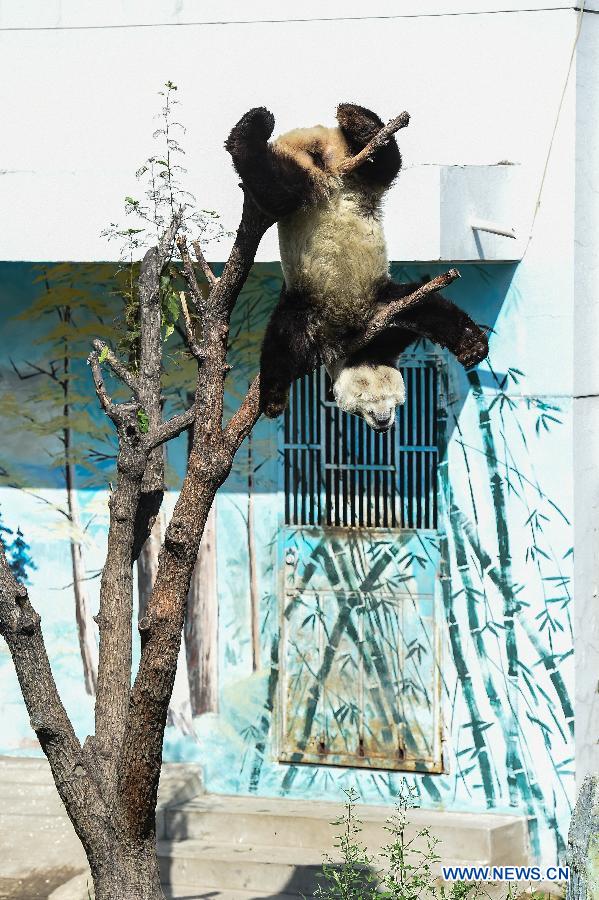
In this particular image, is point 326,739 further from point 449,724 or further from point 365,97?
point 365,97

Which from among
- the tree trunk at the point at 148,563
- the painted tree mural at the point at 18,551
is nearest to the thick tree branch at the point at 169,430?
the tree trunk at the point at 148,563

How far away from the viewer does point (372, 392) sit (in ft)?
18.8

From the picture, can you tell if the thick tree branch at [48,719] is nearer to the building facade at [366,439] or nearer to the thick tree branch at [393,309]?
the thick tree branch at [393,309]

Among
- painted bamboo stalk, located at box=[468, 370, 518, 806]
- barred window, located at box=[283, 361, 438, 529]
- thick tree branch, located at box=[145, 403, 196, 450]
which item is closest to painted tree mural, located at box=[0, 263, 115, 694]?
barred window, located at box=[283, 361, 438, 529]

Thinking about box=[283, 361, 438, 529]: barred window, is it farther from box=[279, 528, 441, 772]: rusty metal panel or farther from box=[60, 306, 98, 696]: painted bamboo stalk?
box=[60, 306, 98, 696]: painted bamboo stalk

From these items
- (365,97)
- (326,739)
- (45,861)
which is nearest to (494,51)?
(365,97)

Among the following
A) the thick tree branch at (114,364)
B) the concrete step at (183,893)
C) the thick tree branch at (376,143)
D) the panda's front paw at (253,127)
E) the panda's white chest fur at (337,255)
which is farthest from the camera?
the concrete step at (183,893)

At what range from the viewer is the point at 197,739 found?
29.7ft

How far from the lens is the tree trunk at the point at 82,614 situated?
30.4 feet

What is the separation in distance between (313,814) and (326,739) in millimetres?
544

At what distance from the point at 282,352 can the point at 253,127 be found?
1.05m

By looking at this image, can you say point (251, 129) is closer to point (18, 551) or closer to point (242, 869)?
point (242, 869)

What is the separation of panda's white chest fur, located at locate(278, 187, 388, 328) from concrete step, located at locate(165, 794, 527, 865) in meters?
3.87

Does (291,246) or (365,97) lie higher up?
(365,97)
